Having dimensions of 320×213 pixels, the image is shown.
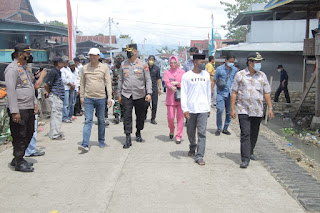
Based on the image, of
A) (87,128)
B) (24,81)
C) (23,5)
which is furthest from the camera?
(23,5)

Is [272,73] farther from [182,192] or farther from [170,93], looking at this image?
[182,192]

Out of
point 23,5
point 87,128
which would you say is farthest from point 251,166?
point 23,5

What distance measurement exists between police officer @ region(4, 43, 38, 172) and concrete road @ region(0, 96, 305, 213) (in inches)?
16.4

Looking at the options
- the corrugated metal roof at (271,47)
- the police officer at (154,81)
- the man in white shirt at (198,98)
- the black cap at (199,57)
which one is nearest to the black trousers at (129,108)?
the man in white shirt at (198,98)

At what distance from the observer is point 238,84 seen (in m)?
5.46

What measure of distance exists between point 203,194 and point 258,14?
2056 cm

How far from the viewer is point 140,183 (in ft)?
14.9

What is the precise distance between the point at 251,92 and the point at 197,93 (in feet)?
2.85

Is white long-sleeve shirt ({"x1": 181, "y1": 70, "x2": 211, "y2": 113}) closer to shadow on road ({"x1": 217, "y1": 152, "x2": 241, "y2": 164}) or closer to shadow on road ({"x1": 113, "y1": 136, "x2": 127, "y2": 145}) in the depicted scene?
shadow on road ({"x1": 217, "y1": 152, "x2": 241, "y2": 164})

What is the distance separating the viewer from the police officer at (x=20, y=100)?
4750 mm

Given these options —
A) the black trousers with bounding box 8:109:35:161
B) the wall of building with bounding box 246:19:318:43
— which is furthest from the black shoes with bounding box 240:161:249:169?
the wall of building with bounding box 246:19:318:43

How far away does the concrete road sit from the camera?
3.83 metres

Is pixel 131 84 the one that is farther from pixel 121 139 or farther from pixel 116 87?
pixel 116 87

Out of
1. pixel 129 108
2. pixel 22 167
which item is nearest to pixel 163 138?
pixel 129 108
